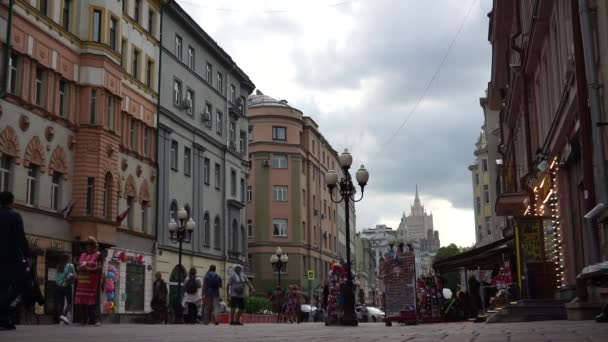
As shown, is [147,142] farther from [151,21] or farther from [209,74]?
[209,74]

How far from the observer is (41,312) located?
27.9 m

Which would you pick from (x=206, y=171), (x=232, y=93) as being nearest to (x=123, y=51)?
(x=206, y=171)

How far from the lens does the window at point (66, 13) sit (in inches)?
1244

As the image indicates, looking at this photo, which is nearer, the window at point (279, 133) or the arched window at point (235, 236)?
the arched window at point (235, 236)

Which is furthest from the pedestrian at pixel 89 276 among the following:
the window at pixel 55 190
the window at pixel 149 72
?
the window at pixel 149 72

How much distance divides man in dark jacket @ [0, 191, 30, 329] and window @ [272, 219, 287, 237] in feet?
191

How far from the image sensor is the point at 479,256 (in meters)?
26.8

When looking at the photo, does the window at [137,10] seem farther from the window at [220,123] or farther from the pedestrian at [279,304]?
the pedestrian at [279,304]

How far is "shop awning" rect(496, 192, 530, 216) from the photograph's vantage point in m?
24.6

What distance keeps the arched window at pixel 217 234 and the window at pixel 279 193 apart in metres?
20.9

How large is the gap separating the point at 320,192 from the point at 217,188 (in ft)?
107

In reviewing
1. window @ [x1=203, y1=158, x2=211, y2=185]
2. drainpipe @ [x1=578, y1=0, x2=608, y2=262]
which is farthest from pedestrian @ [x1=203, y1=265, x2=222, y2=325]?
window @ [x1=203, y1=158, x2=211, y2=185]

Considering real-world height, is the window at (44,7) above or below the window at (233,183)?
above

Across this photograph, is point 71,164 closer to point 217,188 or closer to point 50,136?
point 50,136
